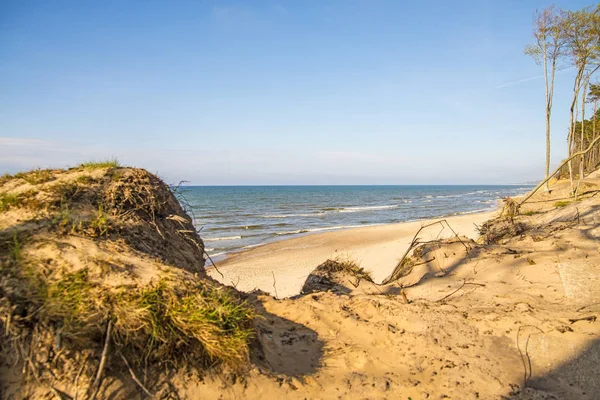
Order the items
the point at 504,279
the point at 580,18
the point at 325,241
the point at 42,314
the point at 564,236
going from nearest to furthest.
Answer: the point at 42,314 < the point at 504,279 < the point at 564,236 < the point at 580,18 < the point at 325,241

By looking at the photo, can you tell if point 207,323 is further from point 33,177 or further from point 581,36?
point 581,36

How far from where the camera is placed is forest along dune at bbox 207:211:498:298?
36.4 ft

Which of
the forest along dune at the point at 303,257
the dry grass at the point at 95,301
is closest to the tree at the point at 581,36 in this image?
the forest along dune at the point at 303,257

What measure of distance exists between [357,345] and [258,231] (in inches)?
794

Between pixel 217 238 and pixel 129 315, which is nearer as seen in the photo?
pixel 129 315

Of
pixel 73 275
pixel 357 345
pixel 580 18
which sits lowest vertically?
pixel 357 345

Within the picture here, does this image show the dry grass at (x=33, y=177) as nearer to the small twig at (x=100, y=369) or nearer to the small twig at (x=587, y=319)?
the small twig at (x=100, y=369)

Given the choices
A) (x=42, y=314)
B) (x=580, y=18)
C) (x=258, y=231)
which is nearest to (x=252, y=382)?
(x=42, y=314)

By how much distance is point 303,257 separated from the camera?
1516 cm

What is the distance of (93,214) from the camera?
345 cm

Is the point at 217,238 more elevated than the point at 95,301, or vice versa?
the point at 95,301

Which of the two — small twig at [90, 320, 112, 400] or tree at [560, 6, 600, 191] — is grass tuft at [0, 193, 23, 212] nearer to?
small twig at [90, 320, 112, 400]

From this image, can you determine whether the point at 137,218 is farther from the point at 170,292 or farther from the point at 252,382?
the point at 252,382

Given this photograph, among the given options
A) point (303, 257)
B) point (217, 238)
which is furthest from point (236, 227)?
point (303, 257)
